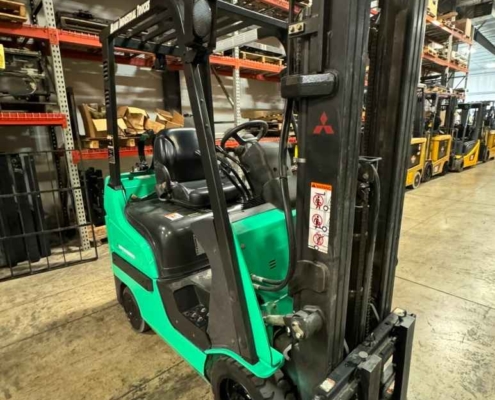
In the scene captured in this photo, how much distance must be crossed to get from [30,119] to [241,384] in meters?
3.37

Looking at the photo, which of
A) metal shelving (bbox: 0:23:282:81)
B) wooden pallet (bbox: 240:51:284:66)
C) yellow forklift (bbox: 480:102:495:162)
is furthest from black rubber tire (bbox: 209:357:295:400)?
yellow forklift (bbox: 480:102:495:162)

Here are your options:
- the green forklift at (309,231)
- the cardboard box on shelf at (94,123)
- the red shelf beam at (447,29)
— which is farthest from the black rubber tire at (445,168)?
the green forklift at (309,231)

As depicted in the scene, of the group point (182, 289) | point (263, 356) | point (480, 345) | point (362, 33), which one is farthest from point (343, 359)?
point (480, 345)

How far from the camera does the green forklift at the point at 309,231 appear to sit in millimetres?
1099

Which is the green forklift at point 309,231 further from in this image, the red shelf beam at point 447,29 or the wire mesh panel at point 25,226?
the red shelf beam at point 447,29

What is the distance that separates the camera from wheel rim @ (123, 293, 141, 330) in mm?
2402

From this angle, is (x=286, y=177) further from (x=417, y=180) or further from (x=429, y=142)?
(x=429, y=142)

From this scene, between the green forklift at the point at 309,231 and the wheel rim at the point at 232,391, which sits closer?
the green forklift at the point at 309,231

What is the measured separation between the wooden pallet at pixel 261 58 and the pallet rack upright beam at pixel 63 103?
2.92 m

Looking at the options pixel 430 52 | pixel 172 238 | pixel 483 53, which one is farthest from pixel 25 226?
pixel 483 53

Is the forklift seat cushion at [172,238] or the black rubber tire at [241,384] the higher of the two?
the forklift seat cushion at [172,238]

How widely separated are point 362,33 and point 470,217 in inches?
216

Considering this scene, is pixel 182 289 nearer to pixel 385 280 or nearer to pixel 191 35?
pixel 385 280

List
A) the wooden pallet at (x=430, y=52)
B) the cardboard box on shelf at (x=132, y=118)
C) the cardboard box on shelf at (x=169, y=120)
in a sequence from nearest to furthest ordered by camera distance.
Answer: the cardboard box on shelf at (x=132, y=118)
the cardboard box on shelf at (x=169, y=120)
the wooden pallet at (x=430, y=52)
